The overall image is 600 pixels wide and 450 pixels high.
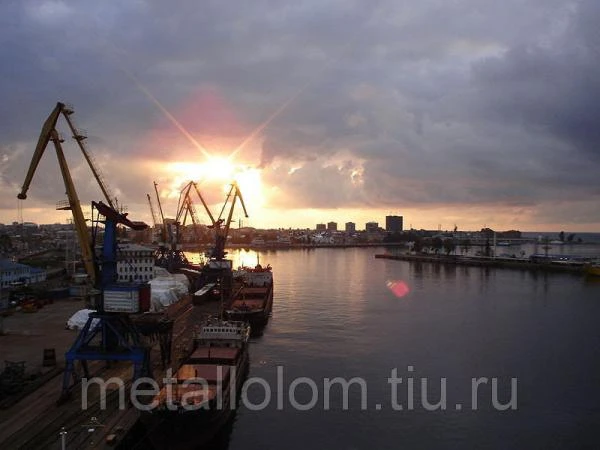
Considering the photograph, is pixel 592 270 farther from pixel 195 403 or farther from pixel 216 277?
pixel 195 403

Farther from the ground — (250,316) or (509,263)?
(509,263)

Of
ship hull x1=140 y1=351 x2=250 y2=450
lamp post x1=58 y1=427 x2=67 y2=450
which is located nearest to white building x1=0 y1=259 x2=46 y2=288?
lamp post x1=58 y1=427 x2=67 y2=450

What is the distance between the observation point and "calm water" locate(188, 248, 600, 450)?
27297mm

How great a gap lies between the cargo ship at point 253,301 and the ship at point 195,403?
721 inches

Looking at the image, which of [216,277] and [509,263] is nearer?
[216,277]

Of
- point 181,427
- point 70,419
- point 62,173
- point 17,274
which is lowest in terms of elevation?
point 181,427

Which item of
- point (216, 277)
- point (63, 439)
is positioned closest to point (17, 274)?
point (216, 277)

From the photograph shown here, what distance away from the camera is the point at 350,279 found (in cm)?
10562

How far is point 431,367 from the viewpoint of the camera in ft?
128

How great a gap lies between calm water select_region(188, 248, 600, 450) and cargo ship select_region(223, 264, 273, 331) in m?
1.70

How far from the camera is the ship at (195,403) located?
23516 mm

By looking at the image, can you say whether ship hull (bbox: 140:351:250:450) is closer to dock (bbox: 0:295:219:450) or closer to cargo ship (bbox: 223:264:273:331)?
dock (bbox: 0:295:219:450)

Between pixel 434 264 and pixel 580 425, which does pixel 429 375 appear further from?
pixel 434 264

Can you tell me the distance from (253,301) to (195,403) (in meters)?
37.3
